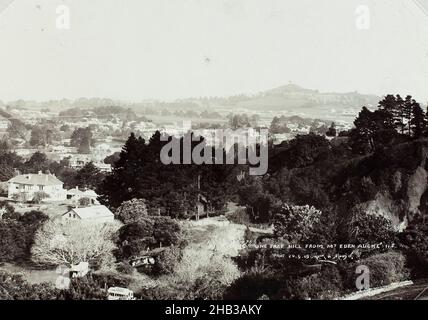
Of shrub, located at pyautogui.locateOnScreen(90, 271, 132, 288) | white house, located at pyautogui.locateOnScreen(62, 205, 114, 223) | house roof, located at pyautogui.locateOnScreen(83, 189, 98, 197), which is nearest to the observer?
shrub, located at pyautogui.locateOnScreen(90, 271, 132, 288)

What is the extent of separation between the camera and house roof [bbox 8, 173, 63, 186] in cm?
948

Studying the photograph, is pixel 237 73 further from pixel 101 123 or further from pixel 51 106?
pixel 51 106

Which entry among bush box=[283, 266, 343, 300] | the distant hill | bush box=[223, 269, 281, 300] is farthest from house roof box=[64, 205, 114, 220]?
bush box=[283, 266, 343, 300]

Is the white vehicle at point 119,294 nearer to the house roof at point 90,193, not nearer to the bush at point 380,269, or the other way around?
the house roof at point 90,193

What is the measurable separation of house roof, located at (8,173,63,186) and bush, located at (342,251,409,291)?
15.8 ft

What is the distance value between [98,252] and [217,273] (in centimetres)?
190

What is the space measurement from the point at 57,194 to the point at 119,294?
6.30 feet

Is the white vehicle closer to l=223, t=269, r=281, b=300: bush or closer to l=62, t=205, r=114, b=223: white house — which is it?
l=62, t=205, r=114, b=223: white house

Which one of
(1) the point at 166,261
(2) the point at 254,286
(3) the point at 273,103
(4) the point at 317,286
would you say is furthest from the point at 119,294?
(3) the point at 273,103

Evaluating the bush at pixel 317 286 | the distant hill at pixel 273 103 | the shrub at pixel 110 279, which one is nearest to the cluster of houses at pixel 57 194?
the shrub at pixel 110 279

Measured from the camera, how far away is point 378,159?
948 centimetres

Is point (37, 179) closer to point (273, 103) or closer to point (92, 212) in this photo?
point (92, 212)
